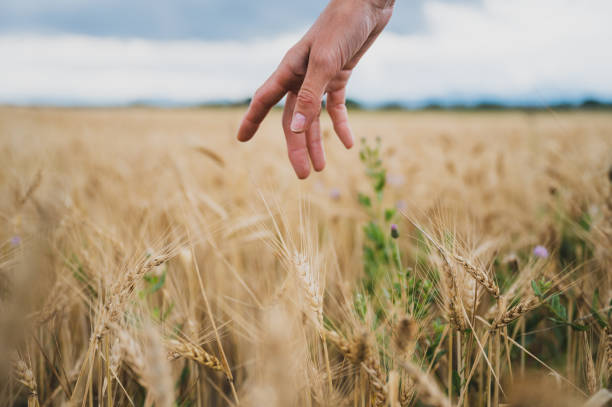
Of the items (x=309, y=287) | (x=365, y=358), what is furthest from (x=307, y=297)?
(x=365, y=358)

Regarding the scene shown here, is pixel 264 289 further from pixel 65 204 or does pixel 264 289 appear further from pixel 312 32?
pixel 312 32

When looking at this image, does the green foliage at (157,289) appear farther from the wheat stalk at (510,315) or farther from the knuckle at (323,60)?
the wheat stalk at (510,315)

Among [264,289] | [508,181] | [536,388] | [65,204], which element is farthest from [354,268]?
[508,181]

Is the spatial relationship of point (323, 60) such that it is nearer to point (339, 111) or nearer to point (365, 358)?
point (339, 111)

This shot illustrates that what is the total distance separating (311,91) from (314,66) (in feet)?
0.24

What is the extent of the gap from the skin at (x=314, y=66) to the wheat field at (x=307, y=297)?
0.19 m

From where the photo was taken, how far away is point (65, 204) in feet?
4.11

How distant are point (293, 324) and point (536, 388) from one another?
1.60 feet

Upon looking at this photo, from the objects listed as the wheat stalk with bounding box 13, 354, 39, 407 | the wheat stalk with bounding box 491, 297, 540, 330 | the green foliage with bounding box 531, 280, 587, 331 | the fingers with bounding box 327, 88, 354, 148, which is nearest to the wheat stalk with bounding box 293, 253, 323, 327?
the wheat stalk with bounding box 491, 297, 540, 330

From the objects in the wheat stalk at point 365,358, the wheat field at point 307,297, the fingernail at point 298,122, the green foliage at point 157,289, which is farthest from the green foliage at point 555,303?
the green foliage at point 157,289

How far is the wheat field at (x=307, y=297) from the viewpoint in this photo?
706 mm

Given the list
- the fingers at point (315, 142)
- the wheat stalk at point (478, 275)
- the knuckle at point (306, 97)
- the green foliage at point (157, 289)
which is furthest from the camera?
the fingers at point (315, 142)

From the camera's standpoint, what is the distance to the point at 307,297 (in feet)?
2.36

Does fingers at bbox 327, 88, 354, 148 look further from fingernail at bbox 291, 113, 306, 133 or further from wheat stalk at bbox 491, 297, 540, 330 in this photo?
wheat stalk at bbox 491, 297, 540, 330
